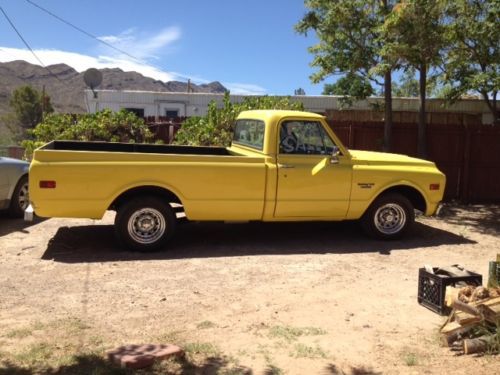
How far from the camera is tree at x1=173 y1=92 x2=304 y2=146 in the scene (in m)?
11.9

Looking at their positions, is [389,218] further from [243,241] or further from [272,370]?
[272,370]

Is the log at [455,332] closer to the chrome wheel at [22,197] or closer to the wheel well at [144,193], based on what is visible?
the wheel well at [144,193]

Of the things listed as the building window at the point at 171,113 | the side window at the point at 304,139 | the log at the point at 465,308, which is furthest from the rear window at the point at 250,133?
the building window at the point at 171,113

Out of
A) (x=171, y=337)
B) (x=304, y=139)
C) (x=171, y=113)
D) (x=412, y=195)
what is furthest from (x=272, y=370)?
(x=171, y=113)

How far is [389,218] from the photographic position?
8188 millimetres

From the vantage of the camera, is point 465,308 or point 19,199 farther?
point 19,199

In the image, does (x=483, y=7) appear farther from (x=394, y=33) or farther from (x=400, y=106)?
(x=400, y=106)

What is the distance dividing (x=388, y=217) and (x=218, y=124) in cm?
499

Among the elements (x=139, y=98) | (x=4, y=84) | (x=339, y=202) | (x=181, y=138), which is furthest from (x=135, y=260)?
(x=4, y=84)

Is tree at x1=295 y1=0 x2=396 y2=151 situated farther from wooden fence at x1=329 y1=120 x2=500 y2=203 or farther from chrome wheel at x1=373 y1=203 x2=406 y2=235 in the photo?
chrome wheel at x1=373 y1=203 x2=406 y2=235

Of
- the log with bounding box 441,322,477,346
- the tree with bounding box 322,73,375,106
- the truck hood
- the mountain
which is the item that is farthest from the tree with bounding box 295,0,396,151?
the mountain

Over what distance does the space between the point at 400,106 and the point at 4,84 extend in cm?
6511

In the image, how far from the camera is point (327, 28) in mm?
11750

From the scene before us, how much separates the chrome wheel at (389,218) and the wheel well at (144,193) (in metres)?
2.86
